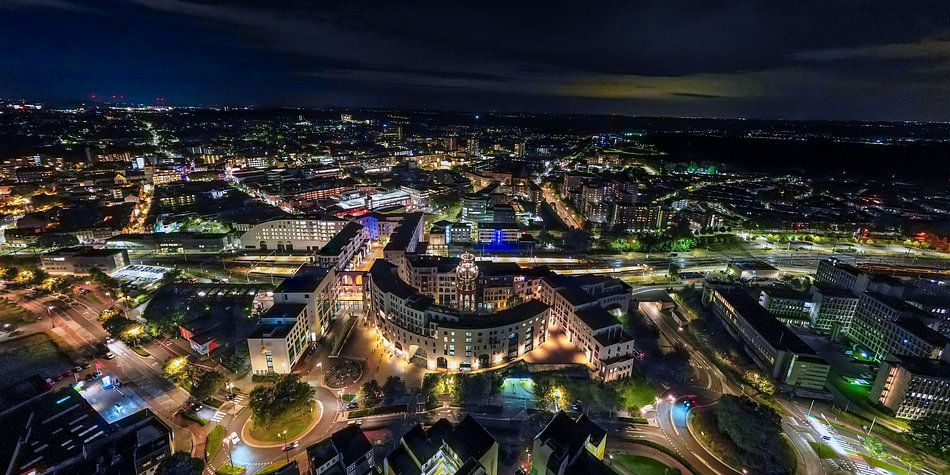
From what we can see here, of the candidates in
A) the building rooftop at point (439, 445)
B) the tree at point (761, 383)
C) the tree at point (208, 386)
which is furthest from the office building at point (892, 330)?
the tree at point (208, 386)

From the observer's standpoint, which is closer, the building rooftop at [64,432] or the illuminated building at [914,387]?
the building rooftop at [64,432]

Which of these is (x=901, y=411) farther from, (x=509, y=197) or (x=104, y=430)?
(x=509, y=197)

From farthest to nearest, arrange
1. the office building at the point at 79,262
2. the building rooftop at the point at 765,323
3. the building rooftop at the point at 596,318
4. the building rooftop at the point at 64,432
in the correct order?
the office building at the point at 79,262, the building rooftop at the point at 596,318, the building rooftop at the point at 765,323, the building rooftop at the point at 64,432

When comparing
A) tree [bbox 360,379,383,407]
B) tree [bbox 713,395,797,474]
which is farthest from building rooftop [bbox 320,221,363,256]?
tree [bbox 713,395,797,474]

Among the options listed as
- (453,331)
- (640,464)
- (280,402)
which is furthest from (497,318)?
(280,402)

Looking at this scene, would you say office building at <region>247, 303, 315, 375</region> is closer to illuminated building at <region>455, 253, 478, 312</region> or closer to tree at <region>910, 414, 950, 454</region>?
illuminated building at <region>455, 253, 478, 312</region>

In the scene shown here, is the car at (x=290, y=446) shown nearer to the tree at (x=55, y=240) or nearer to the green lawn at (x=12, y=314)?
the green lawn at (x=12, y=314)

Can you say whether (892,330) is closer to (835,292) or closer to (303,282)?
(835,292)
